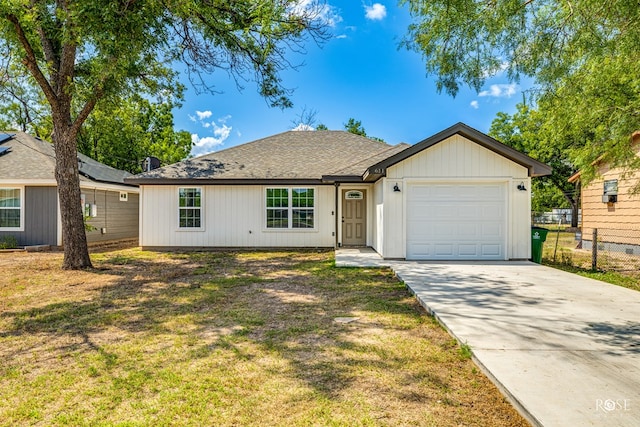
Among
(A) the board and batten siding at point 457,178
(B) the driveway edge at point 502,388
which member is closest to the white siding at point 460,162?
(A) the board and batten siding at point 457,178

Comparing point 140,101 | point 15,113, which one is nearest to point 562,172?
point 140,101

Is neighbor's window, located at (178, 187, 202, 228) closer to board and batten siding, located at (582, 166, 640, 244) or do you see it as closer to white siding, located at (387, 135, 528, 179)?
white siding, located at (387, 135, 528, 179)

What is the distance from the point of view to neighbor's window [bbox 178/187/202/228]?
520 inches

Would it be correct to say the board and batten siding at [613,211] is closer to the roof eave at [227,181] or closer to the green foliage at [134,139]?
the roof eave at [227,181]

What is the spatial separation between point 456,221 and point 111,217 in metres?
14.4

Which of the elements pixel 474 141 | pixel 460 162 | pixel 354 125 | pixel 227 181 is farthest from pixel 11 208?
pixel 354 125

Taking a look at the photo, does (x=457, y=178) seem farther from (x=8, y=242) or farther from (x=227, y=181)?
(x=8, y=242)

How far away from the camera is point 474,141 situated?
9.69 m

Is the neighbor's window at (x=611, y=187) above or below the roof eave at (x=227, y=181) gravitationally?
below

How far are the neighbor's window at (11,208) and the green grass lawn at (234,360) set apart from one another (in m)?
8.13

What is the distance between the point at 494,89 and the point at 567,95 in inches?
46.3

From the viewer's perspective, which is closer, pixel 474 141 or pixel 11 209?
pixel 474 141

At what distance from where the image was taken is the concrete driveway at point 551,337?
105 inches

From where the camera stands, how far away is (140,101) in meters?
11.8
